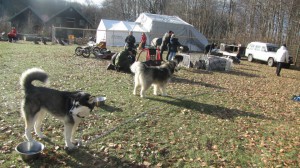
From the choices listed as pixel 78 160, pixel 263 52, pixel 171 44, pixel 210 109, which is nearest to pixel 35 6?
pixel 263 52

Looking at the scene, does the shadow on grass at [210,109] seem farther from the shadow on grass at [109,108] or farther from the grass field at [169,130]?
the shadow on grass at [109,108]

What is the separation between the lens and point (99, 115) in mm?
6465

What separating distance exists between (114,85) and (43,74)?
18.7ft

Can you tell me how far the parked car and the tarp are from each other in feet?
23.6

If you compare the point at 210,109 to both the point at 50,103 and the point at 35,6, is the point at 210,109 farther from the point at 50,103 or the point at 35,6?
the point at 35,6

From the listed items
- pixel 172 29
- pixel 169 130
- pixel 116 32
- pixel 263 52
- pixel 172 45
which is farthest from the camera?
pixel 172 29

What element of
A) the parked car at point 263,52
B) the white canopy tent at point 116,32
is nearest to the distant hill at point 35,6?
the white canopy tent at point 116,32

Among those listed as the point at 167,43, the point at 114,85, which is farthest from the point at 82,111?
the point at 167,43

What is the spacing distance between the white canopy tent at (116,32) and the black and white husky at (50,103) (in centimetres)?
2460

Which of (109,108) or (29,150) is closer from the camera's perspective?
(29,150)

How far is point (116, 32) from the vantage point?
29641 mm

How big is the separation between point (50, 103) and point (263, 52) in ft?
78.7

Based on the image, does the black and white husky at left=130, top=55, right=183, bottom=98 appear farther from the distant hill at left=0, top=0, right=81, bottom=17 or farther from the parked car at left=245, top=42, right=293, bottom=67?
the distant hill at left=0, top=0, right=81, bottom=17

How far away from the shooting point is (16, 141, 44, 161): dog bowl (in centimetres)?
413
